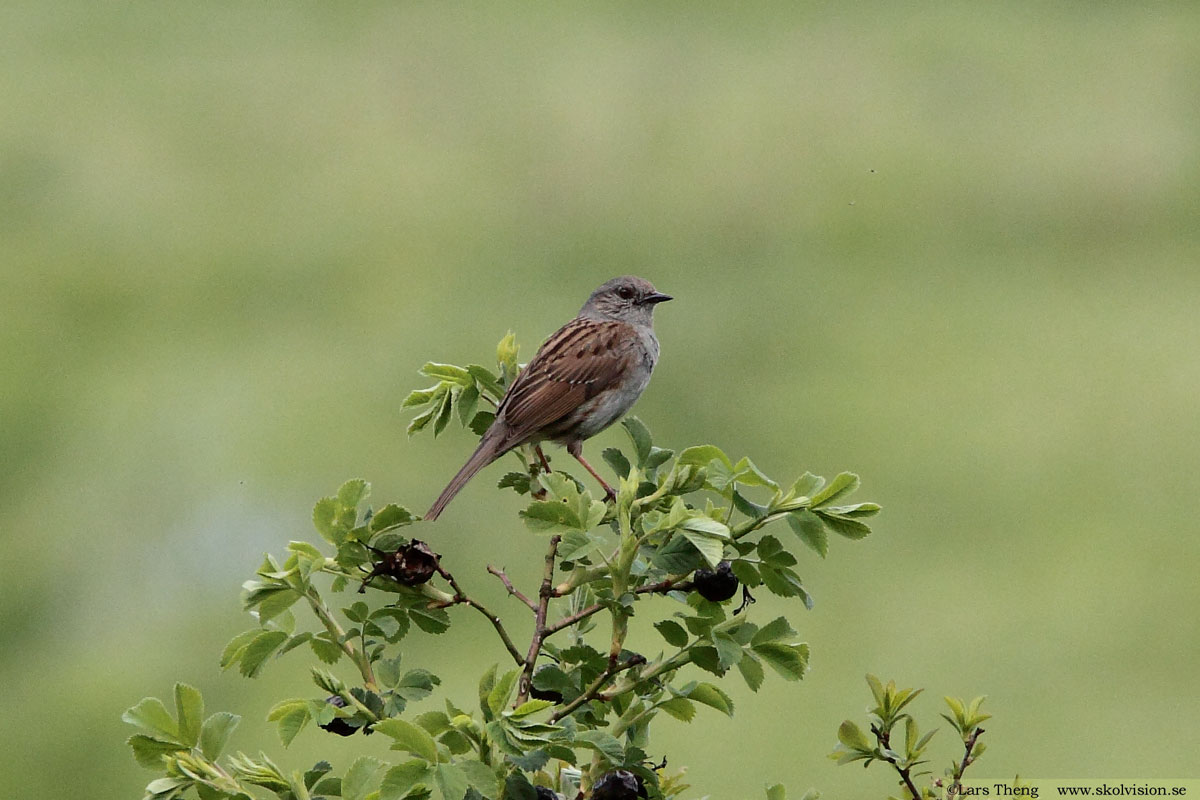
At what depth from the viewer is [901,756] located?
1.98 metres

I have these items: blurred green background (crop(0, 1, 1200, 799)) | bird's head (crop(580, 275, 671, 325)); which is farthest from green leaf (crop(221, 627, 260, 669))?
blurred green background (crop(0, 1, 1200, 799))

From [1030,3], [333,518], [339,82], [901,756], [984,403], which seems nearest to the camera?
[333,518]

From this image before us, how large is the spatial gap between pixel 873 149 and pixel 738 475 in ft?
32.8

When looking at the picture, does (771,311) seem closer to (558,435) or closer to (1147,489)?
(1147,489)

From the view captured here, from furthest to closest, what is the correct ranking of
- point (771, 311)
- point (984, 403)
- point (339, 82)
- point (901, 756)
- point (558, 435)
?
point (339, 82) → point (771, 311) → point (984, 403) → point (558, 435) → point (901, 756)

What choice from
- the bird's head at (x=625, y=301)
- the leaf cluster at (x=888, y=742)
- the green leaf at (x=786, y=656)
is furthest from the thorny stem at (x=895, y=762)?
the bird's head at (x=625, y=301)

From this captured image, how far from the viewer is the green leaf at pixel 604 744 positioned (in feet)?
5.59

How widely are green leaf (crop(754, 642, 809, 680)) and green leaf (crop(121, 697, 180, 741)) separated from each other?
0.73 metres

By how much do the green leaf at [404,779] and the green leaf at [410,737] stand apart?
0.03 feet

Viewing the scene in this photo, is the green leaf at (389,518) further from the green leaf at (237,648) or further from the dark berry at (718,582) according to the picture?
the dark berry at (718,582)

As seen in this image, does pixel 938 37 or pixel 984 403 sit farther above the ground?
pixel 938 37

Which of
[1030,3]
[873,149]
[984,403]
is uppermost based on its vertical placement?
[1030,3]

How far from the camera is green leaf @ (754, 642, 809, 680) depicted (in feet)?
5.97

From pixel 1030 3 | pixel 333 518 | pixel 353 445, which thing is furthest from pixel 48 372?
pixel 1030 3
